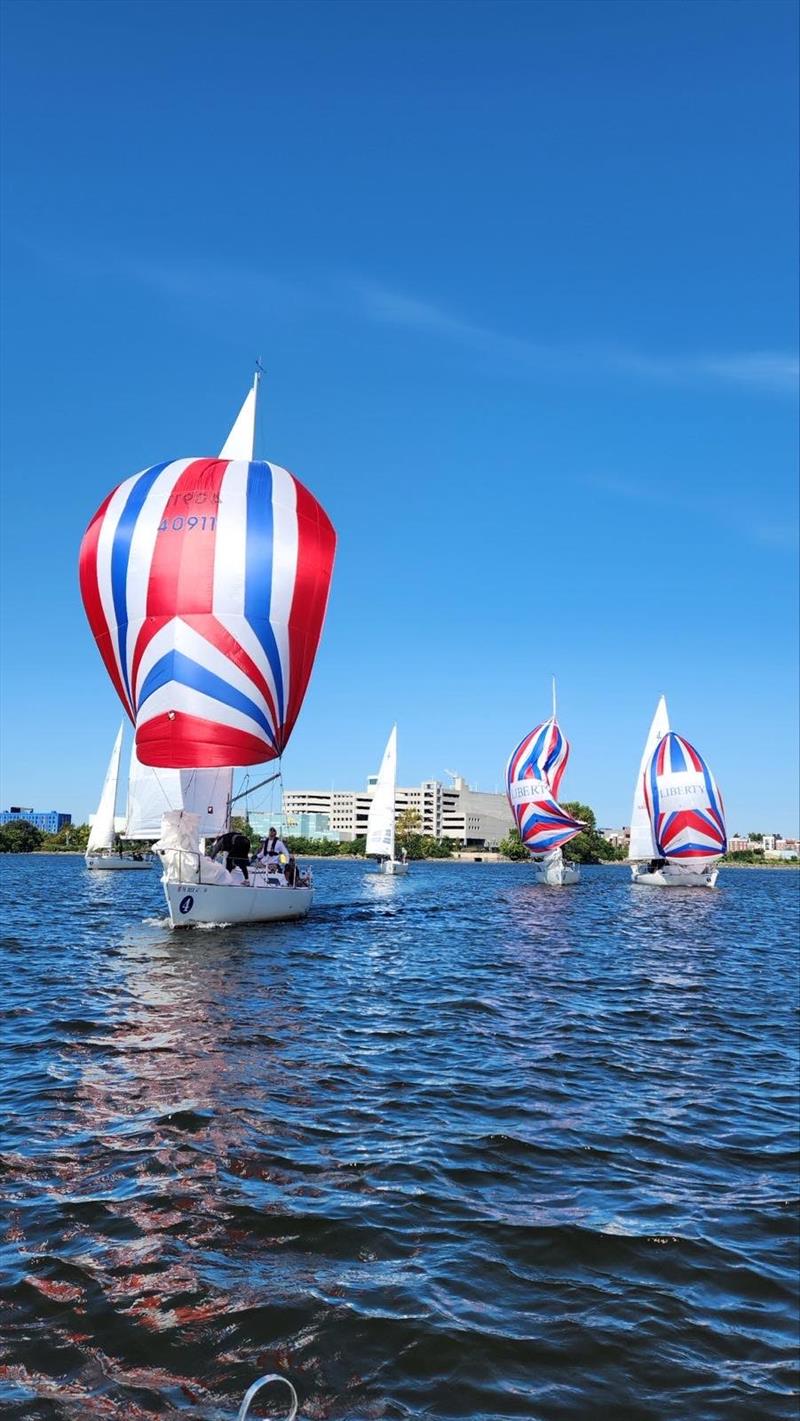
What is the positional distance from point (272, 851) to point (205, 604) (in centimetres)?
959

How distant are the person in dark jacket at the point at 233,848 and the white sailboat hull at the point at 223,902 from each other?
2.66ft

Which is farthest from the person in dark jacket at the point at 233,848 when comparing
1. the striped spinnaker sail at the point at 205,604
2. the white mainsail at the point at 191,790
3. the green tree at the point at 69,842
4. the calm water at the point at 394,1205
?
the green tree at the point at 69,842

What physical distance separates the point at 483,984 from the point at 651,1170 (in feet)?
33.0

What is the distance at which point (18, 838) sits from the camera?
134 meters

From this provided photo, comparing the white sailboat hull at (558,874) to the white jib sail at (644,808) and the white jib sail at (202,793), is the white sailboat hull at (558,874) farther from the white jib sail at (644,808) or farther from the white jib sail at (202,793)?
the white jib sail at (202,793)

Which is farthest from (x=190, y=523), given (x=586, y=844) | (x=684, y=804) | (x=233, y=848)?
(x=586, y=844)

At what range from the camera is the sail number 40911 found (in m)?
23.7

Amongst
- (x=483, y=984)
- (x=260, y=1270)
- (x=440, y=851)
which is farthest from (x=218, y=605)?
(x=440, y=851)

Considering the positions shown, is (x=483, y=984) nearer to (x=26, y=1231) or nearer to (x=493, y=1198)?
(x=493, y=1198)

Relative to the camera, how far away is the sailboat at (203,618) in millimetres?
23047

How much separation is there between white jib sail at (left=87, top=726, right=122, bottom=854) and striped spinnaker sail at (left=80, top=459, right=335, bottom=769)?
4246 centimetres

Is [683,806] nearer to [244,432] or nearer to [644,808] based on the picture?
[644,808]

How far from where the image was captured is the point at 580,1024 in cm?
1348

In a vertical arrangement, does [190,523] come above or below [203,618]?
above
